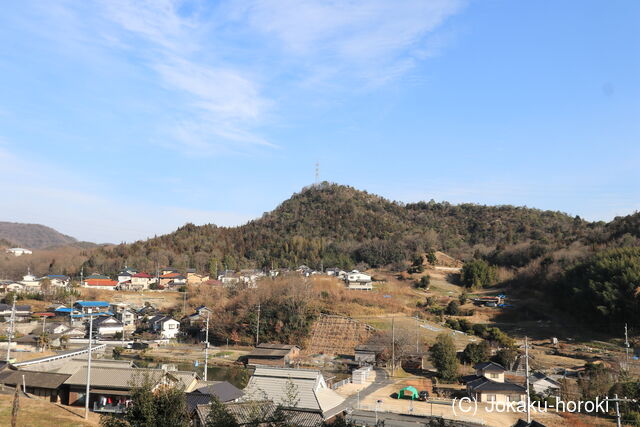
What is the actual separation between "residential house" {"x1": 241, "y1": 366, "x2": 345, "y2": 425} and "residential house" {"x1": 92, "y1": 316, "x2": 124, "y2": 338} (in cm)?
2754

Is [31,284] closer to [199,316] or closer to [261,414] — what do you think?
[199,316]

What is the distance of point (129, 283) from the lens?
6153cm

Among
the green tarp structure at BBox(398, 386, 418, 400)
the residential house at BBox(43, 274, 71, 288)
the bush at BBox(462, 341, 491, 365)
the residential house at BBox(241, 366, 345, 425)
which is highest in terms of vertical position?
the residential house at BBox(43, 274, 71, 288)

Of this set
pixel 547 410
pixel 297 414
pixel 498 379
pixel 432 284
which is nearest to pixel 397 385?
pixel 498 379

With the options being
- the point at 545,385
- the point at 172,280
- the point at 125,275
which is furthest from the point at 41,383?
the point at 125,275

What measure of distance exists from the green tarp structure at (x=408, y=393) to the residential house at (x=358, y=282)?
26.0 meters

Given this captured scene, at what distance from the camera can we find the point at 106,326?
41.5 m

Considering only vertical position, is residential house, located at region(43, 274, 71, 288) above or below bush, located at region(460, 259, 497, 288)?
below

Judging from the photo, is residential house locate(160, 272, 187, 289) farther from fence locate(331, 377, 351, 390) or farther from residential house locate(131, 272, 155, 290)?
fence locate(331, 377, 351, 390)

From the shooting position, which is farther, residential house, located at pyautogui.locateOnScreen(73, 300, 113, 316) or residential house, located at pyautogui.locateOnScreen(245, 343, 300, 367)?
residential house, located at pyautogui.locateOnScreen(73, 300, 113, 316)

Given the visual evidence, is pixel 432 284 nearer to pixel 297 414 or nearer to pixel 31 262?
pixel 297 414

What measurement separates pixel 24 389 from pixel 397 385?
54.6ft

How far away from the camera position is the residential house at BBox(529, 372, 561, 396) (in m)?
21.6

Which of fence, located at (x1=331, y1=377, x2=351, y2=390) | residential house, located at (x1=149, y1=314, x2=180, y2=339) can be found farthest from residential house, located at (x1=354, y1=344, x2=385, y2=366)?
residential house, located at (x1=149, y1=314, x2=180, y2=339)
